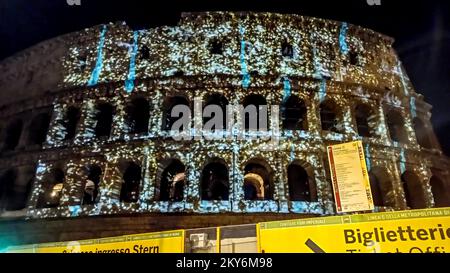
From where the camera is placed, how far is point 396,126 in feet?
51.4

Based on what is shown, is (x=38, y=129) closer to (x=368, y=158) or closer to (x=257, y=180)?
(x=257, y=180)

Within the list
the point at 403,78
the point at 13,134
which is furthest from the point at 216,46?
the point at 13,134

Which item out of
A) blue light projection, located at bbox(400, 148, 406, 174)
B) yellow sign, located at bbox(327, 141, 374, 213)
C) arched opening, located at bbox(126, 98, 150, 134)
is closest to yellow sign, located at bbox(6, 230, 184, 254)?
yellow sign, located at bbox(327, 141, 374, 213)

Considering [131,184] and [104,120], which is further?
[104,120]

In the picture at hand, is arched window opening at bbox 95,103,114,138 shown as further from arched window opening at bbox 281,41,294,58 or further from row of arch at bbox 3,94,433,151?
arched window opening at bbox 281,41,294,58

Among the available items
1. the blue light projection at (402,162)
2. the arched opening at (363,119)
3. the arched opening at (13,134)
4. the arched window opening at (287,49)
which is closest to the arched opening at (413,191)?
the blue light projection at (402,162)

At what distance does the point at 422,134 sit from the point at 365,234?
553 inches

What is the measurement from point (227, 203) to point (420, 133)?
37.5ft

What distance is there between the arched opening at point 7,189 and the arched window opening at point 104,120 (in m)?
4.51

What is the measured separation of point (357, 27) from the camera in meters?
16.4

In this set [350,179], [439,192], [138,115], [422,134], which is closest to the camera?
[350,179]

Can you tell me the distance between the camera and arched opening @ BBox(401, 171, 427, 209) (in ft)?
45.3
